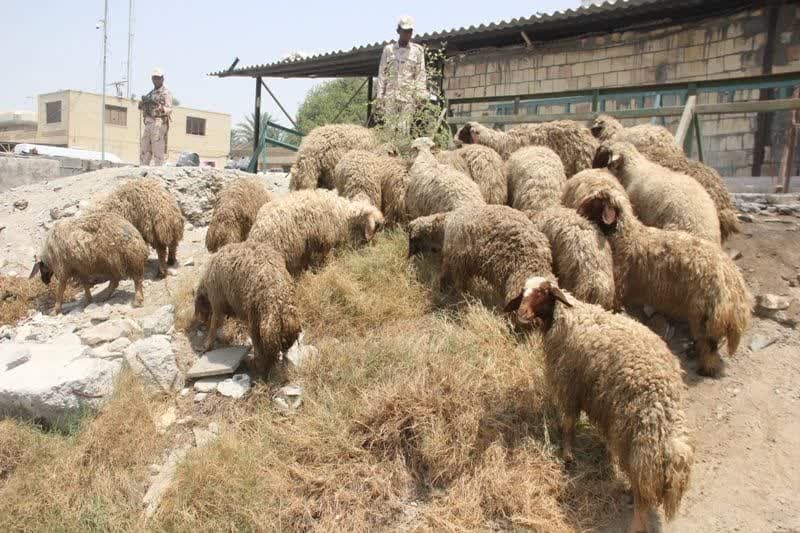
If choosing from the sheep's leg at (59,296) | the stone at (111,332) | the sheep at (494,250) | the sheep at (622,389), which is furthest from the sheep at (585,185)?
the sheep's leg at (59,296)

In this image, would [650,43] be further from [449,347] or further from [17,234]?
[17,234]

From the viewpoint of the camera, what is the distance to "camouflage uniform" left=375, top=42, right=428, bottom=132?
32.6ft

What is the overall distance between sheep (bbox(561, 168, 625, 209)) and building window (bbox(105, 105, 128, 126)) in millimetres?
44730

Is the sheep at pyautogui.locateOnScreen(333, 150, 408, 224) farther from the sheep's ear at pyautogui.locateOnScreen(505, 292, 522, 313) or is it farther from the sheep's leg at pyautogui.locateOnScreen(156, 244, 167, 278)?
the sheep's ear at pyautogui.locateOnScreen(505, 292, 522, 313)

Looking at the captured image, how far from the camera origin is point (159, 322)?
21.0ft

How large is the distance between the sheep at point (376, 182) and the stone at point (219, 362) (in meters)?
2.83

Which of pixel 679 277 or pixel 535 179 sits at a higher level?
pixel 535 179

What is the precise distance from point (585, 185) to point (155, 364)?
4649 mm

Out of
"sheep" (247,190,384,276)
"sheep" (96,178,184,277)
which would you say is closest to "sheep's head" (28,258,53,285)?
"sheep" (96,178,184,277)

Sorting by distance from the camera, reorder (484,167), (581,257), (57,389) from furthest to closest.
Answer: (484,167), (581,257), (57,389)

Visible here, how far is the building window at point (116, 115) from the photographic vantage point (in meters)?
44.2

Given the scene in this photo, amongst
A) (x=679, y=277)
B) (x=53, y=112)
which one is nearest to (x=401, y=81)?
(x=679, y=277)

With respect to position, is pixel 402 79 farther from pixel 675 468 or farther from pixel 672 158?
Result: pixel 675 468

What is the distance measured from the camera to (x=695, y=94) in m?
8.80
